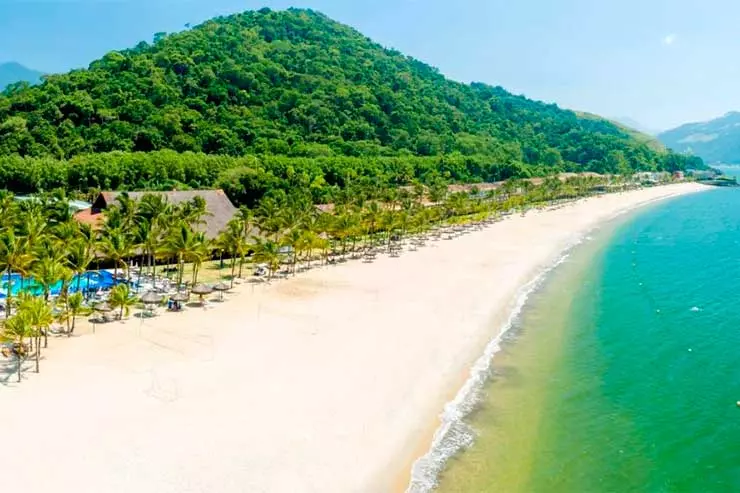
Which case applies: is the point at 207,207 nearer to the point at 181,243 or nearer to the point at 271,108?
the point at 181,243

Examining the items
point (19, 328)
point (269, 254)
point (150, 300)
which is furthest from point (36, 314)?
point (269, 254)

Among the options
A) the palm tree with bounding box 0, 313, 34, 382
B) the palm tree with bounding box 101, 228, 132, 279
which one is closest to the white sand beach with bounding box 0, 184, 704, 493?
the palm tree with bounding box 0, 313, 34, 382

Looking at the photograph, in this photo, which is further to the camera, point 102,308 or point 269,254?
point 269,254

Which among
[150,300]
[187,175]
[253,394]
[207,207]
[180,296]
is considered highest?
[187,175]

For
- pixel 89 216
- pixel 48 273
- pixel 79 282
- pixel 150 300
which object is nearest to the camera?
pixel 48 273

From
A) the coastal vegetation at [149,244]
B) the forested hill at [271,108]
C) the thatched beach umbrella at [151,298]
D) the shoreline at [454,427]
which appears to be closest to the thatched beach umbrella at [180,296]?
the coastal vegetation at [149,244]

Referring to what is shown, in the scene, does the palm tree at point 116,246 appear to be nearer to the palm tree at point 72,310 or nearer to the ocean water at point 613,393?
the palm tree at point 72,310

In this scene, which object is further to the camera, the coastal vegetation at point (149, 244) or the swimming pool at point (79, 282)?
the swimming pool at point (79, 282)

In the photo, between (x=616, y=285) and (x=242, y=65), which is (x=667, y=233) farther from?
(x=242, y=65)
